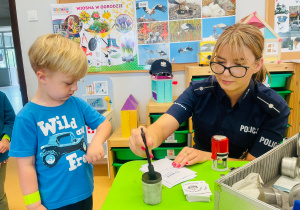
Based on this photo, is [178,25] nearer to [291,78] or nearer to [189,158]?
[291,78]

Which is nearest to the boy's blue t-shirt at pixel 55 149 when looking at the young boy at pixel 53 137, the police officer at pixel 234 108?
the young boy at pixel 53 137

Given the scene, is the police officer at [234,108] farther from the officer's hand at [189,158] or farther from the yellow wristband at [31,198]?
the yellow wristband at [31,198]

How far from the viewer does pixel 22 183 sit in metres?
0.85

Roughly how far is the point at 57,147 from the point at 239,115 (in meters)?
0.84

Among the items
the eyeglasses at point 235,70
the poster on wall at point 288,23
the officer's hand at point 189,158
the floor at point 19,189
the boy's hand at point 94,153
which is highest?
the poster on wall at point 288,23

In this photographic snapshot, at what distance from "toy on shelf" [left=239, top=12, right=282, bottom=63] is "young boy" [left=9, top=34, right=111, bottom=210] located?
1644mm

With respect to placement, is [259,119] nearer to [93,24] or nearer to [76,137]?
[76,137]

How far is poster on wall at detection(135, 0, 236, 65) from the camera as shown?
2260mm

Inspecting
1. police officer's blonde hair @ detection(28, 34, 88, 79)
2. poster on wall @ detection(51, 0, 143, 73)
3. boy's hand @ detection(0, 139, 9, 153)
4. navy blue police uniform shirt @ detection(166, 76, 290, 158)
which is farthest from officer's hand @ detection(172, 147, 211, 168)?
poster on wall @ detection(51, 0, 143, 73)

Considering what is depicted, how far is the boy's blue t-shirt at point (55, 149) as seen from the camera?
86 centimetres

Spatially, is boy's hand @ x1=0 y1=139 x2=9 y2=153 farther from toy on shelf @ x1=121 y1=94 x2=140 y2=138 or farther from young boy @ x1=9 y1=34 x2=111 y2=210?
toy on shelf @ x1=121 y1=94 x2=140 y2=138

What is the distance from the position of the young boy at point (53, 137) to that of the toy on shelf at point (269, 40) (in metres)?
1.64

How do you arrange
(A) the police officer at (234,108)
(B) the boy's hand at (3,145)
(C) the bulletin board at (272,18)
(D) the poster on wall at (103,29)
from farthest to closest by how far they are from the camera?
(D) the poster on wall at (103,29), (C) the bulletin board at (272,18), (B) the boy's hand at (3,145), (A) the police officer at (234,108)

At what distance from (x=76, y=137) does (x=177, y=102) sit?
54 centimetres
